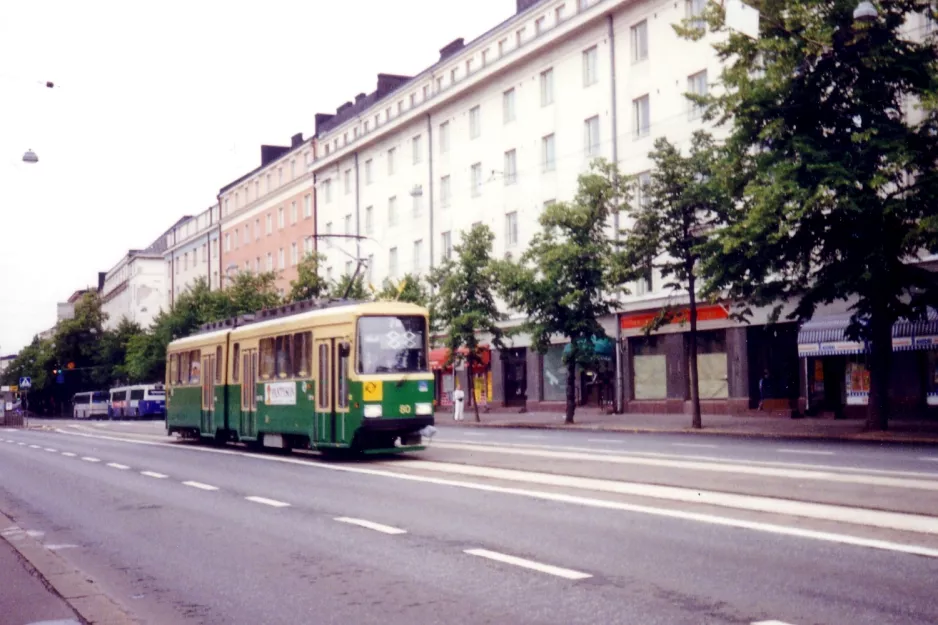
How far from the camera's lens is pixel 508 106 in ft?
168

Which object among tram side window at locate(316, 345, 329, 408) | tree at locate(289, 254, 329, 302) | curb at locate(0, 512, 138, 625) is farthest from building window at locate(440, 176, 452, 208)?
curb at locate(0, 512, 138, 625)

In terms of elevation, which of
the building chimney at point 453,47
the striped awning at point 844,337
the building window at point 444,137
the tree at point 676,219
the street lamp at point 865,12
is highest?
the building chimney at point 453,47

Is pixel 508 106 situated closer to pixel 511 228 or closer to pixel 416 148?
pixel 511 228

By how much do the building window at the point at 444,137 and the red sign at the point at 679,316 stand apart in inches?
675

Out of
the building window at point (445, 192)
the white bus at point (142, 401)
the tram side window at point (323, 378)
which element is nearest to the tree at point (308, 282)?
the building window at point (445, 192)

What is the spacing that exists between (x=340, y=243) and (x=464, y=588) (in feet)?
206

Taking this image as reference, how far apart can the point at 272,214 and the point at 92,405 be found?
26888 millimetres

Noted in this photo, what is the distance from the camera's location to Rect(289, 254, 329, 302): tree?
193 ft

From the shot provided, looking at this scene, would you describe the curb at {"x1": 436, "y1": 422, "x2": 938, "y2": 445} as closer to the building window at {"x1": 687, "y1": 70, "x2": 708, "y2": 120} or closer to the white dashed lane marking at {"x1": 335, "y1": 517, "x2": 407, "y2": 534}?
the building window at {"x1": 687, "y1": 70, "x2": 708, "y2": 120}

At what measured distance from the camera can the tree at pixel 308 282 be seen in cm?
5888

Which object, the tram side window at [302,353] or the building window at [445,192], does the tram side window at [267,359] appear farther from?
the building window at [445,192]

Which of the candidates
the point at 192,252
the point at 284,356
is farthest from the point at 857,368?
the point at 192,252

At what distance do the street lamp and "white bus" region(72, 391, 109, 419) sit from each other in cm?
7897

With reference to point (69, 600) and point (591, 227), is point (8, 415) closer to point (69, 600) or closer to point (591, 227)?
point (591, 227)
